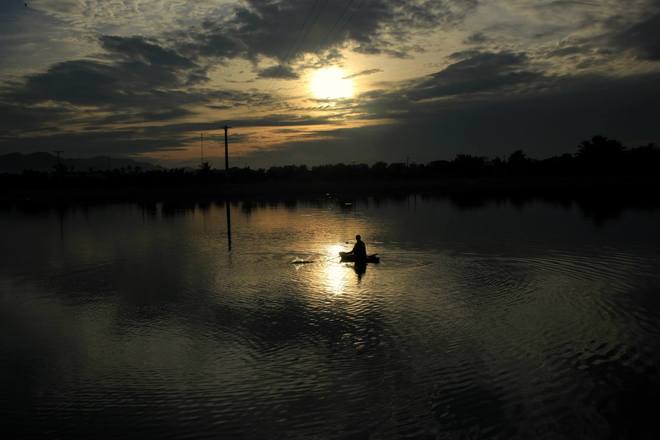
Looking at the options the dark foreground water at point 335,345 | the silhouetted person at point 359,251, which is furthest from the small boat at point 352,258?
the dark foreground water at point 335,345

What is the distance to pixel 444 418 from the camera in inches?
380

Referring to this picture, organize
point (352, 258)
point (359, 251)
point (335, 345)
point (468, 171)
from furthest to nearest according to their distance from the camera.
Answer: point (468, 171) < point (352, 258) < point (359, 251) < point (335, 345)

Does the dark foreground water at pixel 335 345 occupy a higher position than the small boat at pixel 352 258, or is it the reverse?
the small boat at pixel 352 258

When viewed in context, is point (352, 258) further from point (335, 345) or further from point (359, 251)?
point (335, 345)

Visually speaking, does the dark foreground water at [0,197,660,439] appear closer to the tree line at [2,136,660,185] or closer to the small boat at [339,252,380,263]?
the small boat at [339,252,380,263]

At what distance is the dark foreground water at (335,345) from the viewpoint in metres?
9.77

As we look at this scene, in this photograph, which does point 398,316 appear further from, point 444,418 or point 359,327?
point 444,418

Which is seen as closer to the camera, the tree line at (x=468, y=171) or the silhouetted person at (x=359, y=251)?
the silhouetted person at (x=359, y=251)

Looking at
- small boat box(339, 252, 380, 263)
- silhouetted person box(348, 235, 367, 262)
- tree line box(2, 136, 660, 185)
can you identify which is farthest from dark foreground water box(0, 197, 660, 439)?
tree line box(2, 136, 660, 185)

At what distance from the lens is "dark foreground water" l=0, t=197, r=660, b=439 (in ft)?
32.0

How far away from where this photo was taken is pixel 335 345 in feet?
44.9

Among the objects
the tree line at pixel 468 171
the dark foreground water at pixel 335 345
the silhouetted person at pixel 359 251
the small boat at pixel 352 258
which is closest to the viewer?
the dark foreground water at pixel 335 345

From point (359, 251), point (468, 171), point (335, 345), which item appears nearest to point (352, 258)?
point (359, 251)

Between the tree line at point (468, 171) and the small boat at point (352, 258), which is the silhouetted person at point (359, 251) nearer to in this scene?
the small boat at point (352, 258)
